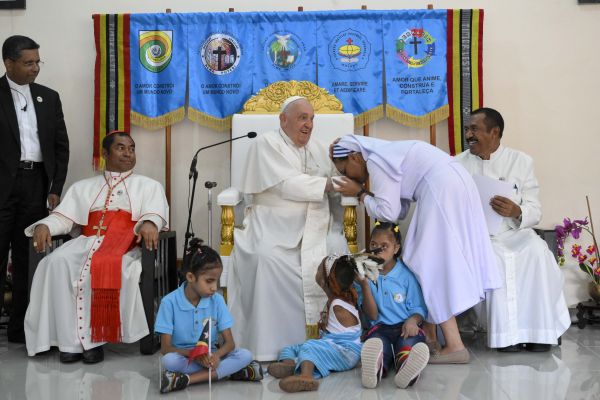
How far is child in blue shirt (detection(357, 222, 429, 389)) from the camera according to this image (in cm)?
427

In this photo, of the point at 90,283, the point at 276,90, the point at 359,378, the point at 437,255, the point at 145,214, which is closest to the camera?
the point at 359,378

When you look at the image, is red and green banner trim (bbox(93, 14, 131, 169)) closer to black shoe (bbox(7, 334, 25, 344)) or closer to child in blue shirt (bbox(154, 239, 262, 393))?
black shoe (bbox(7, 334, 25, 344))

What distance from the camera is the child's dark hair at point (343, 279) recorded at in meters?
4.21

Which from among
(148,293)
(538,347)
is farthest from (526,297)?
(148,293)

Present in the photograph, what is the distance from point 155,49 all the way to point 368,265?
120 inches

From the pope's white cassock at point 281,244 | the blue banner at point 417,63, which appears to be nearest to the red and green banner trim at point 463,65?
the blue banner at point 417,63

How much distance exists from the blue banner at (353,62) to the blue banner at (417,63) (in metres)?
0.12

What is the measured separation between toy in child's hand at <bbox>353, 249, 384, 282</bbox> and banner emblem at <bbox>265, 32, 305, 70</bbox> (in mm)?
2418

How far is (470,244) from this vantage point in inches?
176

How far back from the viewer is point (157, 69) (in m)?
6.23

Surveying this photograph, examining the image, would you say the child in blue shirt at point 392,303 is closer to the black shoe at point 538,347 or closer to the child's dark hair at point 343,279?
the child's dark hair at point 343,279

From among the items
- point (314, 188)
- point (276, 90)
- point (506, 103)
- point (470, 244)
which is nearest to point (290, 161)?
point (314, 188)

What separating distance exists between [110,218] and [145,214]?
0.27 m

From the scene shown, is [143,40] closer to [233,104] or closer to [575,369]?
[233,104]
